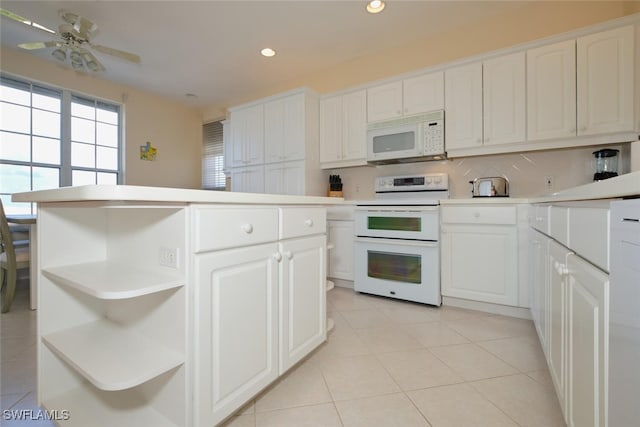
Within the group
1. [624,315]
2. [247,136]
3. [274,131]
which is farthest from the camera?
[247,136]

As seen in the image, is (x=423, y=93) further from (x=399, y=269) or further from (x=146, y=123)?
(x=146, y=123)

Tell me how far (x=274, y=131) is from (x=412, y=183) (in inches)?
72.8

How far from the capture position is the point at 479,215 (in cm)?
226

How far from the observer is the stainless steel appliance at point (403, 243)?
238cm

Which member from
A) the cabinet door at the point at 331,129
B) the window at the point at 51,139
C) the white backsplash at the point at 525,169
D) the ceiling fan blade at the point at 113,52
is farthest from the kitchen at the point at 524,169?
the window at the point at 51,139

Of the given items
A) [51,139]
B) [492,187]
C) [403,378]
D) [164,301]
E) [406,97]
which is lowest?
[403,378]

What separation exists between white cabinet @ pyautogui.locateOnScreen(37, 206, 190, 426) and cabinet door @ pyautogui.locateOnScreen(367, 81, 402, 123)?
8.52 feet

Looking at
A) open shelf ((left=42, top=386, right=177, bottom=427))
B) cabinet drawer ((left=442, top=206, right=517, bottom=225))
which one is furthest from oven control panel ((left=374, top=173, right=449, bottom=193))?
open shelf ((left=42, top=386, right=177, bottom=427))

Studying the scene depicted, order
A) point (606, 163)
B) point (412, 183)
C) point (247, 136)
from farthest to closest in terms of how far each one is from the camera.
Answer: point (247, 136), point (412, 183), point (606, 163)

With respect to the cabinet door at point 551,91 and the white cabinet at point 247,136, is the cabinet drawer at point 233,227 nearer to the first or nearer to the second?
the cabinet door at point 551,91

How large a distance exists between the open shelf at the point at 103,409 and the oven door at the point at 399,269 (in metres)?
2.04

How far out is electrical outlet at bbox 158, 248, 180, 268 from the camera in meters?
0.89

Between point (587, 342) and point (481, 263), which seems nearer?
point (587, 342)

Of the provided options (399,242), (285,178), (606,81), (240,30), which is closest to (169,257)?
(399,242)
